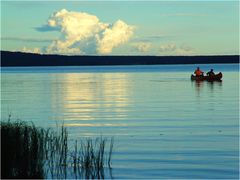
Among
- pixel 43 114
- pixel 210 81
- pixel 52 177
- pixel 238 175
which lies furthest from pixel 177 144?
pixel 210 81

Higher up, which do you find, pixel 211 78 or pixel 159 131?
pixel 211 78

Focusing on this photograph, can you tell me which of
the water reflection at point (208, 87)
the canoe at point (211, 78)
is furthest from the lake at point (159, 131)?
the canoe at point (211, 78)

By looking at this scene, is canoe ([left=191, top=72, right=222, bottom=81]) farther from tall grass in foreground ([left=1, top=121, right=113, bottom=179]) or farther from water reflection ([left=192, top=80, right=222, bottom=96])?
tall grass in foreground ([left=1, top=121, right=113, bottom=179])

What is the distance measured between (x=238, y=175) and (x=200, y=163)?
146cm

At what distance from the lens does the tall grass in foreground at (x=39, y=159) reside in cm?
1148

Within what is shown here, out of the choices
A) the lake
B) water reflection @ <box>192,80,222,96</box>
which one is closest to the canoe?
water reflection @ <box>192,80,222,96</box>

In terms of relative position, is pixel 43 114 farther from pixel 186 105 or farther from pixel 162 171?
pixel 162 171

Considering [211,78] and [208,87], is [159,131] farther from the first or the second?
[211,78]

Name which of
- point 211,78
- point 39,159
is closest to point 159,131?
point 39,159

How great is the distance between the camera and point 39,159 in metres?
12.1

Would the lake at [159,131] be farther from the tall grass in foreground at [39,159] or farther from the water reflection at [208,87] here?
the water reflection at [208,87]

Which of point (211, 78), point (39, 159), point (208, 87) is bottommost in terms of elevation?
point (39, 159)

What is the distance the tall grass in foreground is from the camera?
37.7 ft

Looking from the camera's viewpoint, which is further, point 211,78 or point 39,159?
point 211,78
